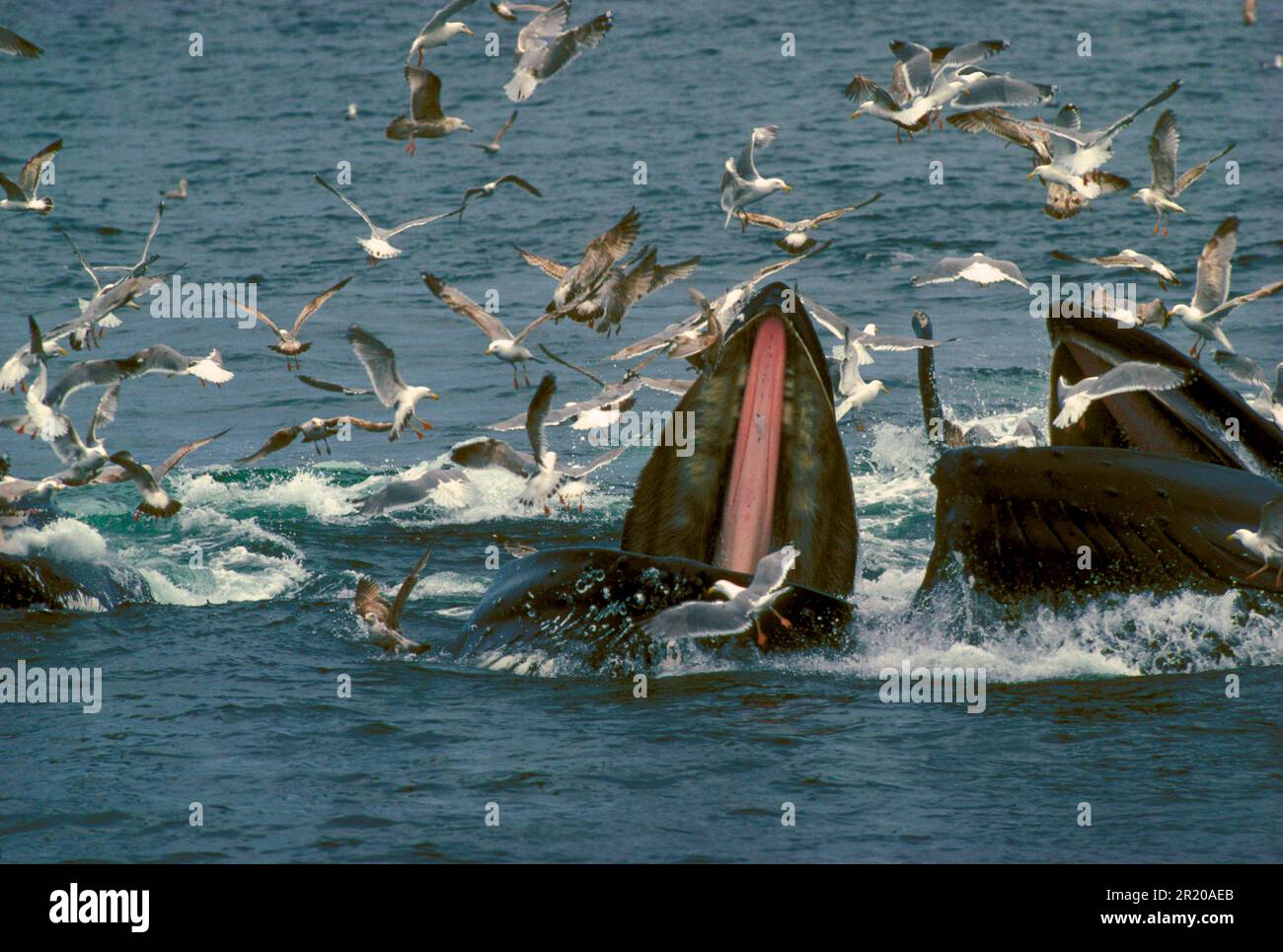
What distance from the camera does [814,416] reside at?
969 cm

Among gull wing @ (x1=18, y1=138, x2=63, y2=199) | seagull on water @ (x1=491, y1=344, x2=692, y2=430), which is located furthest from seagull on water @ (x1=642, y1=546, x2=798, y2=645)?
gull wing @ (x1=18, y1=138, x2=63, y2=199)

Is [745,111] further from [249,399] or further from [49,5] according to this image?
[49,5]

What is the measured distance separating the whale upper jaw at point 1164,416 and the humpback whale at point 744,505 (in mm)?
1494

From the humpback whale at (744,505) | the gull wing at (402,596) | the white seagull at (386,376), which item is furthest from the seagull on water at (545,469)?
the humpback whale at (744,505)

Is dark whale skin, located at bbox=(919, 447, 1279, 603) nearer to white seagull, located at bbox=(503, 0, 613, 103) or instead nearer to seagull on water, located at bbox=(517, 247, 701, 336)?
seagull on water, located at bbox=(517, 247, 701, 336)

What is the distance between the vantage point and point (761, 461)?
9.67m

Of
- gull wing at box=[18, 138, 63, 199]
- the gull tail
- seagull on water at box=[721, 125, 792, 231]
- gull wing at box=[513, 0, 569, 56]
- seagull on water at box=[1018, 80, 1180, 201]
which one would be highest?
gull wing at box=[513, 0, 569, 56]

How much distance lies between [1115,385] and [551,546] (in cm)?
625

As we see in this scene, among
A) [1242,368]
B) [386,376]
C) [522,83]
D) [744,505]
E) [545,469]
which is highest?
[522,83]

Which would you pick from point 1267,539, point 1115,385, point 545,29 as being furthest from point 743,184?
point 1267,539

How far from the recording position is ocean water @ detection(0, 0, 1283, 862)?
842 cm

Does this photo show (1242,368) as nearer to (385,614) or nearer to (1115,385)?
(1115,385)

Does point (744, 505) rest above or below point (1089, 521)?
above

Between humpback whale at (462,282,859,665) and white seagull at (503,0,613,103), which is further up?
white seagull at (503,0,613,103)
